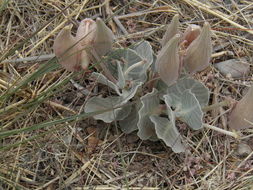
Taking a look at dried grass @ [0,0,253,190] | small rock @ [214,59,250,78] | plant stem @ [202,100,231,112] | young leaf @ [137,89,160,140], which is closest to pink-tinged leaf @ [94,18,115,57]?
dried grass @ [0,0,253,190]

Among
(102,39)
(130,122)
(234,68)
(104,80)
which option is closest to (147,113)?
(130,122)

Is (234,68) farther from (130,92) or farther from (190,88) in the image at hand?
(130,92)

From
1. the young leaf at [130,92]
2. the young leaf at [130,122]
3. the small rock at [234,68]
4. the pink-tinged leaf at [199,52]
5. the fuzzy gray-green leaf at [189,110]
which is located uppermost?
the pink-tinged leaf at [199,52]

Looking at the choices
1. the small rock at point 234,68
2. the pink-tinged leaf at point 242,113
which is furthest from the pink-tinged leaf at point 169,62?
the small rock at point 234,68

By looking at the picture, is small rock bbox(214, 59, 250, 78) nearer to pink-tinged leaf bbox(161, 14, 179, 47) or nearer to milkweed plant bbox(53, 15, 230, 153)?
milkweed plant bbox(53, 15, 230, 153)

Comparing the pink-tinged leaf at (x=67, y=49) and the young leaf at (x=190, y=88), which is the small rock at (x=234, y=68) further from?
the pink-tinged leaf at (x=67, y=49)
